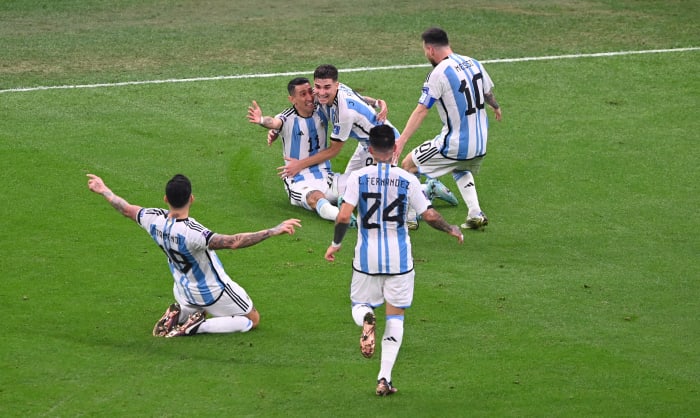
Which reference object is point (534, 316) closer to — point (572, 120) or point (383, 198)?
point (383, 198)

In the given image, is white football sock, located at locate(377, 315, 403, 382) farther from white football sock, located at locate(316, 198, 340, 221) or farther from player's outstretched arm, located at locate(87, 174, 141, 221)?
white football sock, located at locate(316, 198, 340, 221)

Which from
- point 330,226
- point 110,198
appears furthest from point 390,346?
point 330,226

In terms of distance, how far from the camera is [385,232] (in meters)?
8.74

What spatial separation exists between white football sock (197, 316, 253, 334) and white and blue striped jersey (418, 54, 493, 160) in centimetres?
357

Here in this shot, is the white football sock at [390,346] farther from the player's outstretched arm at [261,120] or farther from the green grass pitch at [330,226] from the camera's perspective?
the player's outstretched arm at [261,120]

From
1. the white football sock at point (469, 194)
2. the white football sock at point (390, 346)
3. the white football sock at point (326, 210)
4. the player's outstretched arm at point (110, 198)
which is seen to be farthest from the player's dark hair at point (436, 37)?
the white football sock at point (390, 346)

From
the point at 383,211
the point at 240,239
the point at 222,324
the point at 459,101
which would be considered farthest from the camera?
the point at 459,101

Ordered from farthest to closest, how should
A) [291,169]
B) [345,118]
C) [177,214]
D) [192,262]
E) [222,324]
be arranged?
[291,169], [345,118], [222,324], [192,262], [177,214]

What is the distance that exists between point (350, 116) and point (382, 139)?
4123 millimetres

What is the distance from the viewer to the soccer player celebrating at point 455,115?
12195 millimetres

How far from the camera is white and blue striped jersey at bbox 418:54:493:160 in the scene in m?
12.2

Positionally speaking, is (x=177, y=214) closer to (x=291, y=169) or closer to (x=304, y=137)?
(x=291, y=169)

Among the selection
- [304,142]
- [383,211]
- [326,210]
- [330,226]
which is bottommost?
[330,226]

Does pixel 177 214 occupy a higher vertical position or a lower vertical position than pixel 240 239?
higher
